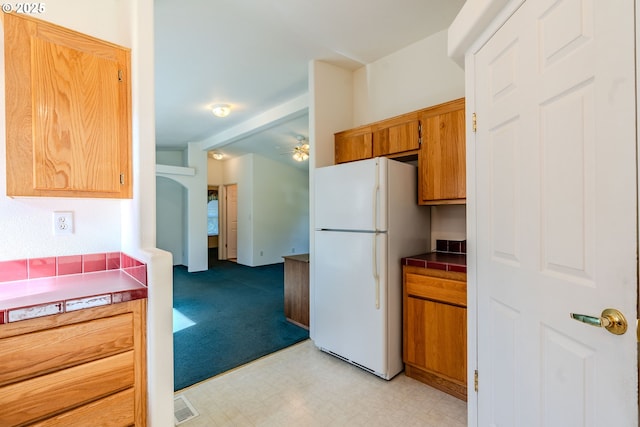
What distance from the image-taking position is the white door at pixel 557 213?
79cm

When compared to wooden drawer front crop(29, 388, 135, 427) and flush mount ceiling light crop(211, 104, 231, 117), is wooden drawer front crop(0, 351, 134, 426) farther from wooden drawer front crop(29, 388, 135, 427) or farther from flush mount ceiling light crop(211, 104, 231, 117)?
flush mount ceiling light crop(211, 104, 231, 117)

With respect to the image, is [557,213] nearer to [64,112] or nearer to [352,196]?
[352,196]

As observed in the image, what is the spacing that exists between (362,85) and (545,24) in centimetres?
223

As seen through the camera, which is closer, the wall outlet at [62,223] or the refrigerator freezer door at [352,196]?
the wall outlet at [62,223]

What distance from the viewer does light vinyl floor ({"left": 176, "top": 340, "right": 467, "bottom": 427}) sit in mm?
1771

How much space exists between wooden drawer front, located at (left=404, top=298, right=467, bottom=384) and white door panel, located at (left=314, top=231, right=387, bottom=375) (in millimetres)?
215

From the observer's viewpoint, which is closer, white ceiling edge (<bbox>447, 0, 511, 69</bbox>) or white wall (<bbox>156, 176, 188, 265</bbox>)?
white ceiling edge (<bbox>447, 0, 511, 69</bbox>)

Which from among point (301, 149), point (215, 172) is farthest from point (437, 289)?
point (215, 172)

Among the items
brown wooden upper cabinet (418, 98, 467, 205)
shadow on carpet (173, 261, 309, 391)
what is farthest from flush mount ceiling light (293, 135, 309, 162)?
brown wooden upper cabinet (418, 98, 467, 205)

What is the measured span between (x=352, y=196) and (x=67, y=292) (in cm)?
175

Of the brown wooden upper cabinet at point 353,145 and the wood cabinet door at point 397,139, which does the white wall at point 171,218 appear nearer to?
the brown wooden upper cabinet at point 353,145

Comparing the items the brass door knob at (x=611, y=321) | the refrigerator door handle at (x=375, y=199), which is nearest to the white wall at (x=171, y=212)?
the refrigerator door handle at (x=375, y=199)

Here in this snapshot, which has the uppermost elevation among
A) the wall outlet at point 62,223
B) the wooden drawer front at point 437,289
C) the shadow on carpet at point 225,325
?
the wall outlet at point 62,223

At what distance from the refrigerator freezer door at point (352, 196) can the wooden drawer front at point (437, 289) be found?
438 mm
